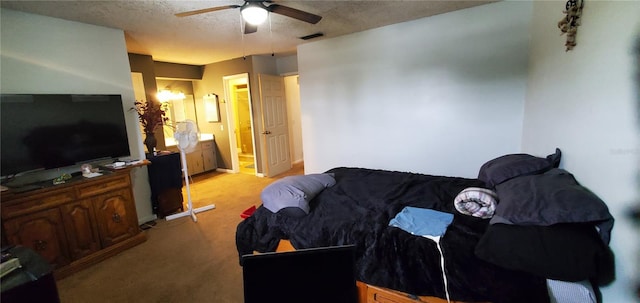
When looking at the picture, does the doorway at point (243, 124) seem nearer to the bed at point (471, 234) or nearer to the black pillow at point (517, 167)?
the bed at point (471, 234)

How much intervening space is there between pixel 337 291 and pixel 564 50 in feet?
7.08

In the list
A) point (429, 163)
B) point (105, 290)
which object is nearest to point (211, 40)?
point (105, 290)

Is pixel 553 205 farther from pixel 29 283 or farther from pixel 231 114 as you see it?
pixel 231 114

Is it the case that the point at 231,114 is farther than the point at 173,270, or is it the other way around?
the point at 231,114

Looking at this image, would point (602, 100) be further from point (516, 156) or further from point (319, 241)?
point (319, 241)

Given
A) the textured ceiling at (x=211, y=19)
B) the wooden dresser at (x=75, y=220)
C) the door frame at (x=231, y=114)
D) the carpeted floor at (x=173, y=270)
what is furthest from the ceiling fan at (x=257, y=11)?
the door frame at (x=231, y=114)

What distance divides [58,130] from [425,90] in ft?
12.4

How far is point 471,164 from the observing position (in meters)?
2.98

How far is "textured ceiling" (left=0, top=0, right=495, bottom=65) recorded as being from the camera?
7.41 ft

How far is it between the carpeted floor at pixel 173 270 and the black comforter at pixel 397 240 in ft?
1.54

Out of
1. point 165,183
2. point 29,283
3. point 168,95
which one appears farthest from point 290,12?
point 168,95

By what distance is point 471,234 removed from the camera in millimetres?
1416

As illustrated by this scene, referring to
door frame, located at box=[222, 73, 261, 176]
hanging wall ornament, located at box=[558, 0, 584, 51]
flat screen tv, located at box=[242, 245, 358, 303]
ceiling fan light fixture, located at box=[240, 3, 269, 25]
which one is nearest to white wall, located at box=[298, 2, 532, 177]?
hanging wall ornament, located at box=[558, 0, 584, 51]

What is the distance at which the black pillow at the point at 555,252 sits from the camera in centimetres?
106
